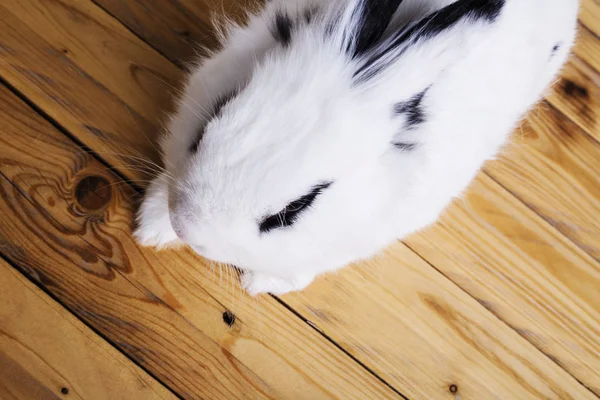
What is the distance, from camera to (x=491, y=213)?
1.26 meters

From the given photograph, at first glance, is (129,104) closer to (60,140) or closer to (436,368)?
(60,140)

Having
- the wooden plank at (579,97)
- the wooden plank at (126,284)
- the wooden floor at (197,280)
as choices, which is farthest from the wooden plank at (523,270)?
the wooden plank at (126,284)

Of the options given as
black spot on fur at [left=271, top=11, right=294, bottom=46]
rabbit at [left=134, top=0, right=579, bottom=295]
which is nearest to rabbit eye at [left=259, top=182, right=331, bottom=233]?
rabbit at [left=134, top=0, right=579, bottom=295]

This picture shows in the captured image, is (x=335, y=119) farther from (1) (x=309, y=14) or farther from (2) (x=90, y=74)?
(2) (x=90, y=74)

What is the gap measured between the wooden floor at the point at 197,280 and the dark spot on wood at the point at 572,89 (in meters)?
0.11

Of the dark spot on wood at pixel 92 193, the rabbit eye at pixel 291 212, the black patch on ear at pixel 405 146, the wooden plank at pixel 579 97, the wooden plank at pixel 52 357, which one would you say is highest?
the dark spot on wood at pixel 92 193

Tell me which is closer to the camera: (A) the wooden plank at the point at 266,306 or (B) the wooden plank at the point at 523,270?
(A) the wooden plank at the point at 266,306

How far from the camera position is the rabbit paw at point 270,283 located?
43.6 inches

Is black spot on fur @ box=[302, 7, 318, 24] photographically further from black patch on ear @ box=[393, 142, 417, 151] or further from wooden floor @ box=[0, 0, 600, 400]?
wooden floor @ box=[0, 0, 600, 400]

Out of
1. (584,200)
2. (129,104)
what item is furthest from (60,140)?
(584,200)

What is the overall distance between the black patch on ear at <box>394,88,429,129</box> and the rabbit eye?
156mm

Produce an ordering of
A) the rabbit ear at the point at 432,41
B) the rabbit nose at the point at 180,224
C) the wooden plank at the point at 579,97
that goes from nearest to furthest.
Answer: the rabbit ear at the point at 432,41 < the rabbit nose at the point at 180,224 < the wooden plank at the point at 579,97

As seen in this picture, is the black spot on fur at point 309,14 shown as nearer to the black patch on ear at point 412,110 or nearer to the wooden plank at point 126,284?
the black patch on ear at point 412,110

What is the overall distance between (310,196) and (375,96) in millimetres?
172
